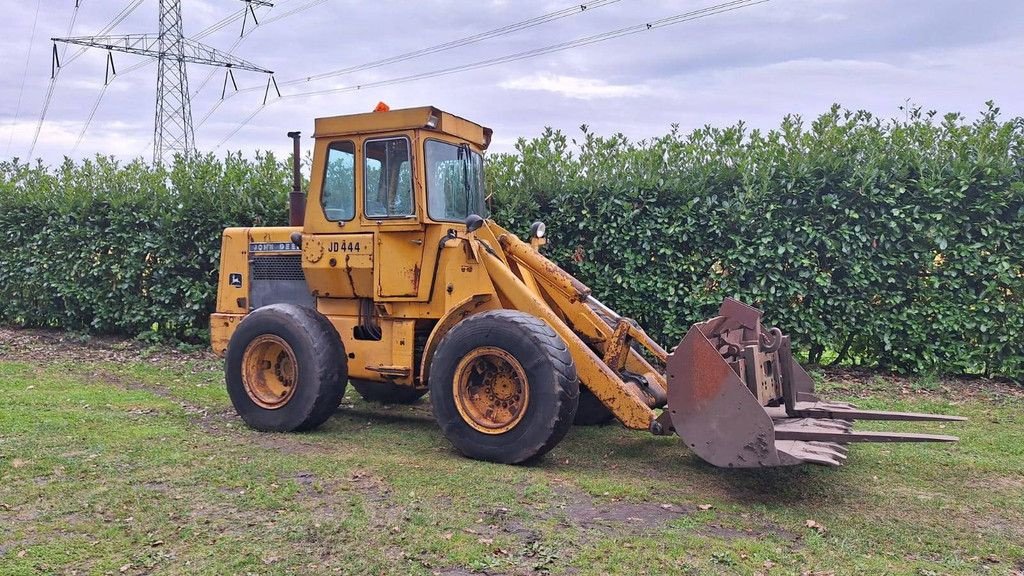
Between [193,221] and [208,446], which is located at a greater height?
[193,221]

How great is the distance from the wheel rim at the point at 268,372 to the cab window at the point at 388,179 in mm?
1394

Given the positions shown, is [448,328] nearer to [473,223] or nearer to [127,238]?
[473,223]

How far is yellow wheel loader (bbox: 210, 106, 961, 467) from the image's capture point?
553 centimetres

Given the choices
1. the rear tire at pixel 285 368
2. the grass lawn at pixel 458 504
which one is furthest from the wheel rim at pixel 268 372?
the grass lawn at pixel 458 504

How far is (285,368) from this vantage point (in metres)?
7.14

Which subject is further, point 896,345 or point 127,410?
point 896,345

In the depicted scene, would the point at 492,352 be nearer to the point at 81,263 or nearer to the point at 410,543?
the point at 410,543

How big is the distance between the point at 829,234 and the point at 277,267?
19.0 ft

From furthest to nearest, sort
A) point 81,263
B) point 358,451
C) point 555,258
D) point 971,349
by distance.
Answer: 1. point 81,263
2. point 555,258
3. point 971,349
4. point 358,451

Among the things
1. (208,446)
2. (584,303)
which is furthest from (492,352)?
(208,446)

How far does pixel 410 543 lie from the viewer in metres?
4.22

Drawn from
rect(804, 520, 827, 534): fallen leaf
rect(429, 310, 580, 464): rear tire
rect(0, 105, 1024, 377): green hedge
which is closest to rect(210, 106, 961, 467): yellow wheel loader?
rect(429, 310, 580, 464): rear tire

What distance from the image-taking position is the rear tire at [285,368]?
6656mm

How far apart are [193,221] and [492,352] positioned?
A: 23.5 ft
